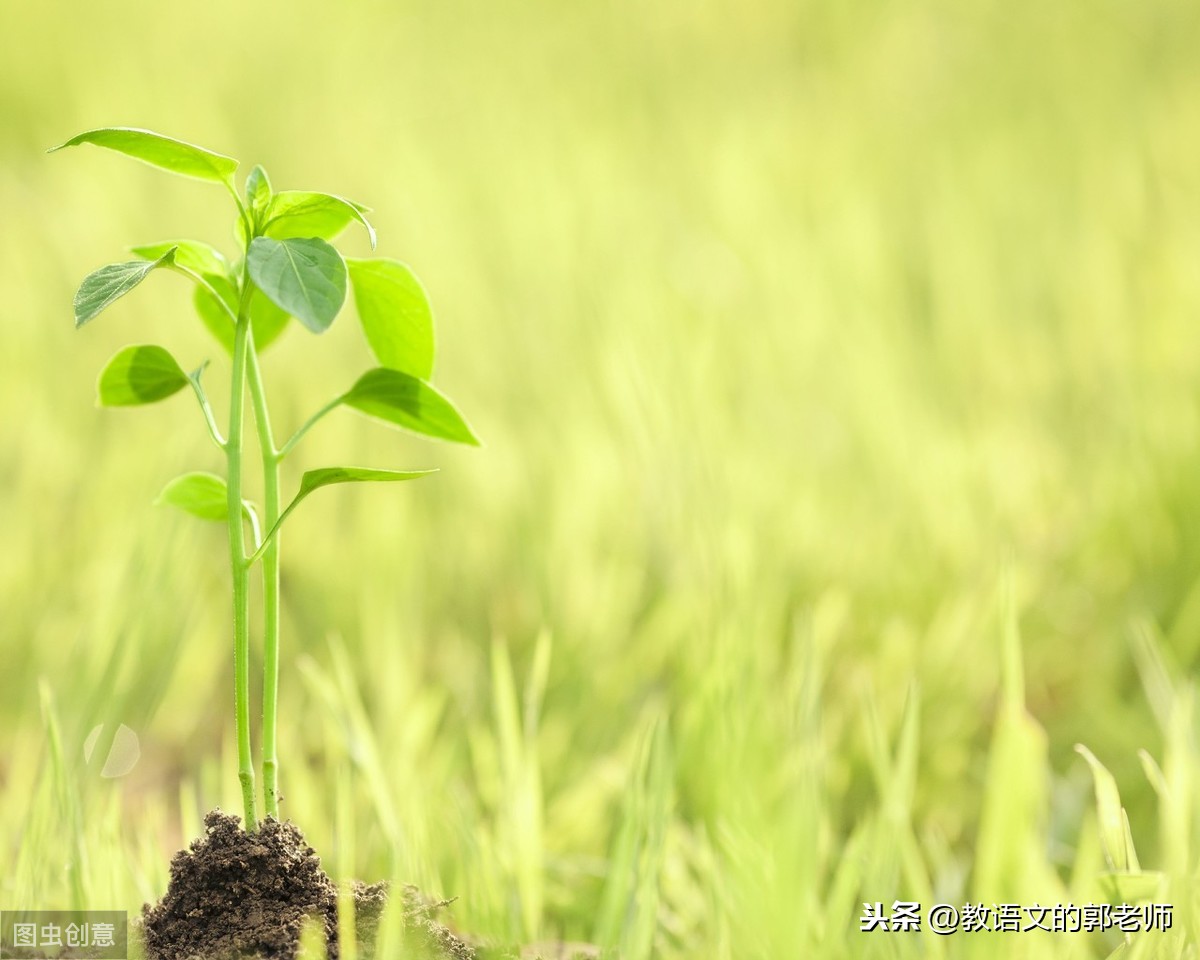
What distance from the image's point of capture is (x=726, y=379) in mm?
1224

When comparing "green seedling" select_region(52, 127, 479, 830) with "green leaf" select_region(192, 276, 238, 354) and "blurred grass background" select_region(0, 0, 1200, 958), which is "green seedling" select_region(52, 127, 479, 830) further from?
"blurred grass background" select_region(0, 0, 1200, 958)

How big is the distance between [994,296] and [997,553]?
0.63 metres

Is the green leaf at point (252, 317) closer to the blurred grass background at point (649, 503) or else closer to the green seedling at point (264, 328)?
the green seedling at point (264, 328)

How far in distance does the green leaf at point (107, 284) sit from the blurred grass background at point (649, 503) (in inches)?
8.3

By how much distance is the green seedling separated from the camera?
0.36m

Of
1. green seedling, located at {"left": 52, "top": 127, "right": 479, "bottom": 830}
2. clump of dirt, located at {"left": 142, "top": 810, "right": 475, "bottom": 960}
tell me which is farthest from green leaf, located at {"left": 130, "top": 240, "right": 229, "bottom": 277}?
clump of dirt, located at {"left": 142, "top": 810, "right": 475, "bottom": 960}

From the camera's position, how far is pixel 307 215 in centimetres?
41

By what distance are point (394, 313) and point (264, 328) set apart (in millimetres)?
71

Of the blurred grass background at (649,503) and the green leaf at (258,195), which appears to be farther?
the blurred grass background at (649,503)

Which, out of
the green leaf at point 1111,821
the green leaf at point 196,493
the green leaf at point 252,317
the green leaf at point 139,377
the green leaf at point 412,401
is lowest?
the green leaf at point 1111,821

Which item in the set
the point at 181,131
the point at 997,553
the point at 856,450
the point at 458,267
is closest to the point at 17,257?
the point at 181,131

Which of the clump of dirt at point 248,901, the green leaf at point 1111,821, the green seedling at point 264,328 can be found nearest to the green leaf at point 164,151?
the green seedling at point 264,328

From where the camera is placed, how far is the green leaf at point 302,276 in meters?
0.34

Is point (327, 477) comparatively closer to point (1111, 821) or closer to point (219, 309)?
point (219, 309)
